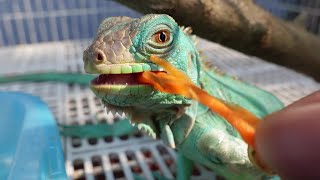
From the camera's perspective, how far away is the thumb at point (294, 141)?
252 mm

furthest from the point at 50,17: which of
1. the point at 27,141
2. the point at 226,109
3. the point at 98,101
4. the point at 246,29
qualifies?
the point at 226,109

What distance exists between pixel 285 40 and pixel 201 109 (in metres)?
0.37

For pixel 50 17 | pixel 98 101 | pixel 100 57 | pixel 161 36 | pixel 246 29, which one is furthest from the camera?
pixel 50 17

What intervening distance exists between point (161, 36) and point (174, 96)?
12cm

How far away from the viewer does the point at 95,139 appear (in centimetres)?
135

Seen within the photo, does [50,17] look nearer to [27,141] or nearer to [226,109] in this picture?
[27,141]

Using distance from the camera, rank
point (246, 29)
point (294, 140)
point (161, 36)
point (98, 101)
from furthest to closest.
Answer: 1. point (98, 101)
2. point (246, 29)
3. point (161, 36)
4. point (294, 140)

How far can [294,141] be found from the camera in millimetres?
258

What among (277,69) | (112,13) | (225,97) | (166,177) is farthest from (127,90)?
(112,13)

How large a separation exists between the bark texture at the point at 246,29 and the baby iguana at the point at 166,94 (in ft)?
0.27

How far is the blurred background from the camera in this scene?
241 centimetres

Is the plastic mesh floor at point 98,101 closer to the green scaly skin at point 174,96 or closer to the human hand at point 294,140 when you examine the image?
the green scaly skin at point 174,96

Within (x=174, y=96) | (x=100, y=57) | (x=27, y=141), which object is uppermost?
(x=100, y=57)

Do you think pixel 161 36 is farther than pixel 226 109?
Yes
